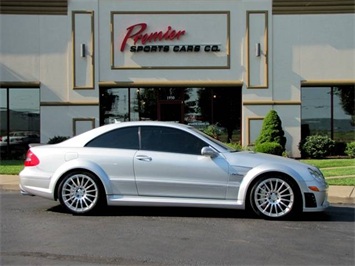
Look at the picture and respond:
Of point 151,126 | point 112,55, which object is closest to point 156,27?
point 112,55

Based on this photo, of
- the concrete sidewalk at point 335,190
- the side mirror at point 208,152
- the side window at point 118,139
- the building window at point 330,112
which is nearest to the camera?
the side mirror at point 208,152

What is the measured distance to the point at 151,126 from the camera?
797 centimetres

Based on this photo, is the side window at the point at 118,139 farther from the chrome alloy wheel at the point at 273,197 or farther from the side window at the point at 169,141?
the chrome alloy wheel at the point at 273,197

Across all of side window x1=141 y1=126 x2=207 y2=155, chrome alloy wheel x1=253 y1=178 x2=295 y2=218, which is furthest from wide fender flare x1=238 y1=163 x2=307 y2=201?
side window x1=141 y1=126 x2=207 y2=155

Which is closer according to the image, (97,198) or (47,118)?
(97,198)

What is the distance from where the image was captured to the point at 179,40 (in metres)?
20.0

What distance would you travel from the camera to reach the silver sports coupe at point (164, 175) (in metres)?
7.42

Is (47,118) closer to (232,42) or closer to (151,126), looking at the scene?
(232,42)

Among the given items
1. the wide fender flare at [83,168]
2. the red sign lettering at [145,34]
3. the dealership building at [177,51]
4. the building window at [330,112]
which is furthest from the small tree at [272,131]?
the wide fender flare at [83,168]

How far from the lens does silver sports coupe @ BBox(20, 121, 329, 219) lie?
Answer: 7.42 metres

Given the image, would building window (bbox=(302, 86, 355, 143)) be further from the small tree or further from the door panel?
the door panel

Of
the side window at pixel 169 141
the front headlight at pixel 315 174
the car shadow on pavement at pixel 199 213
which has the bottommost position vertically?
the car shadow on pavement at pixel 199 213

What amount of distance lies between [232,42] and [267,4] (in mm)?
2110

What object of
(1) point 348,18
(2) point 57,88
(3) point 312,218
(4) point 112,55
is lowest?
(3) point 312,218
